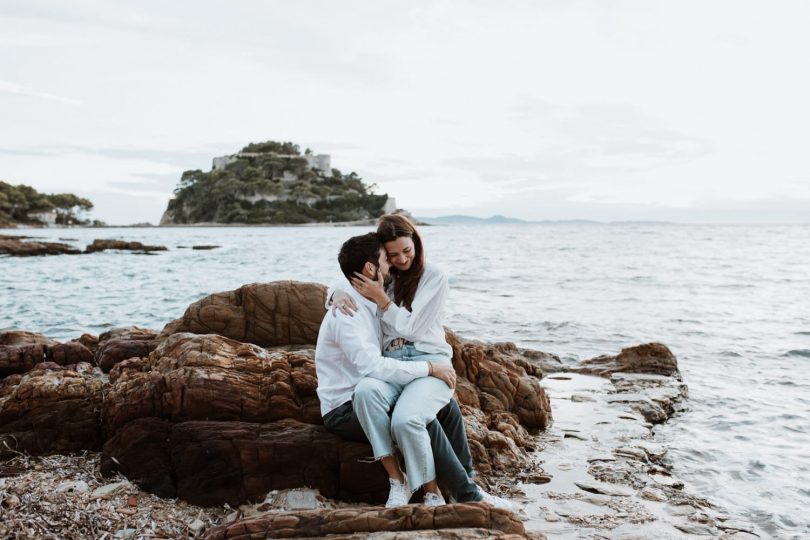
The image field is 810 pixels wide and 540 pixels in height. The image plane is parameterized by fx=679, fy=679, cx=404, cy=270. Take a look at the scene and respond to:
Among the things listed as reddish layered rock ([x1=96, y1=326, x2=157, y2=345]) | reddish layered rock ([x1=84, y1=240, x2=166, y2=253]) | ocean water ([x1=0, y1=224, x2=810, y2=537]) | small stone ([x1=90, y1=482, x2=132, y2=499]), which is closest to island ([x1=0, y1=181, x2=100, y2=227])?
reddish layered rock ([x1=84, y1=240, x2=166, y2=253])

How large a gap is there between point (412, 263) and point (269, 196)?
13681 centimetres

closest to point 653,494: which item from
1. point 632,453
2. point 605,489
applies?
point 605,489

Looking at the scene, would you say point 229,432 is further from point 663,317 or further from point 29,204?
point 29,204

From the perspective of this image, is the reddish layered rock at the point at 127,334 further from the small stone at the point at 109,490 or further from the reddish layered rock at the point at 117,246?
the reddish layered rock at the point at 117,246

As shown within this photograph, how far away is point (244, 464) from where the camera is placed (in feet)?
15.8

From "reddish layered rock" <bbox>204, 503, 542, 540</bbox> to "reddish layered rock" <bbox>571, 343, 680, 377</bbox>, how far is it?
6694 mm

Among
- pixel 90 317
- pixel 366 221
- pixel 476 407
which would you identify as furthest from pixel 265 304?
pixel 366 221

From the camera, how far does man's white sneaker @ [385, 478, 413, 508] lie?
4438 mm

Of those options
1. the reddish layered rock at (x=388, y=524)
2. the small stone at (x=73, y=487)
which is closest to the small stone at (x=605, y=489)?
the reddish layered rock at (x=388, y=524)

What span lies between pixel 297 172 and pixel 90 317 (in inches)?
5559

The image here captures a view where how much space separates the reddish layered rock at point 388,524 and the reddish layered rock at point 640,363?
6694mm

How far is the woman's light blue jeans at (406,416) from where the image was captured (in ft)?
14.3

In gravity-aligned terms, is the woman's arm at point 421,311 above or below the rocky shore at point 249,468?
above

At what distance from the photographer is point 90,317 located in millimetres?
15656
